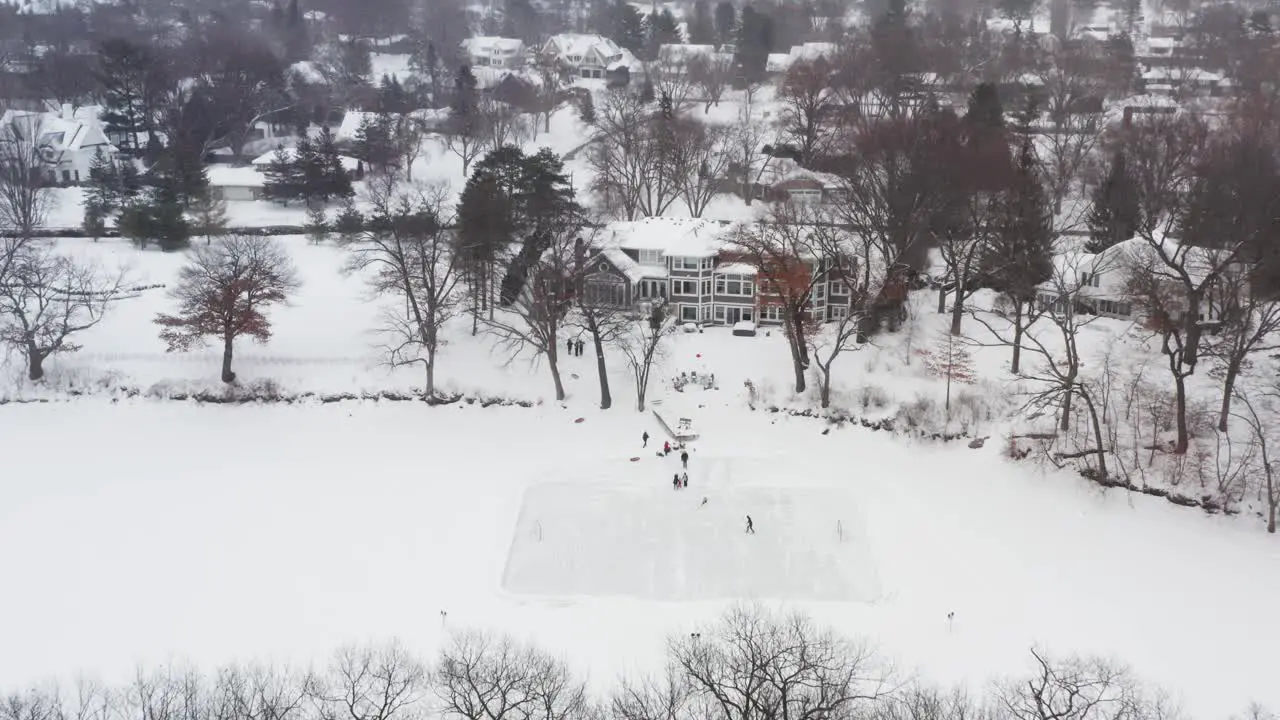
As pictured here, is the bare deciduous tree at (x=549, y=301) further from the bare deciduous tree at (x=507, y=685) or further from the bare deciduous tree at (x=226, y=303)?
the bare deciduous tree at (x=507, y=685)

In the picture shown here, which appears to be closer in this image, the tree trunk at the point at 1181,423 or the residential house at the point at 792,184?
the tree trunk at the point at 1181,423

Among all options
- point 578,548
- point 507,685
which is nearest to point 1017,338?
point 578,548

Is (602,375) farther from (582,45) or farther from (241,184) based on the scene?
(582,45)

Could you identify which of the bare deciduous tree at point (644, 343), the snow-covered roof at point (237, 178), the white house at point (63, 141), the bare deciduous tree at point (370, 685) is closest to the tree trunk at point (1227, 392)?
the bare deciduous tree at point (644, 343)

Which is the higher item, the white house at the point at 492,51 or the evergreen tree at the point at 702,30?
the evergreen tree at the point at 702,30

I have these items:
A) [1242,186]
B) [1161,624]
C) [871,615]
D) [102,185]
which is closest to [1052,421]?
[1161,624]
